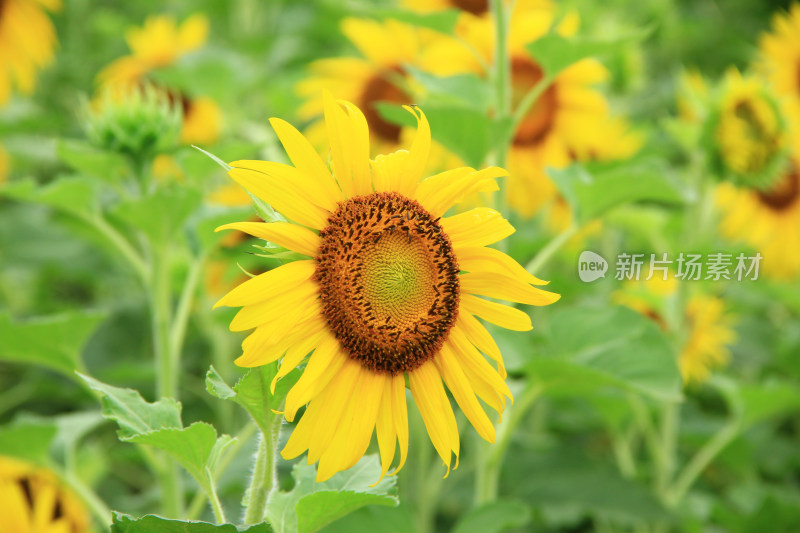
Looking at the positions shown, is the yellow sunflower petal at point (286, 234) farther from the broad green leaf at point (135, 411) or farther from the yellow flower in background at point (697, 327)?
the yellow flower in background at point (697, 327)

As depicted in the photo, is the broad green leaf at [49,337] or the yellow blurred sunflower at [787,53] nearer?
the broad green leaf at [49,337]

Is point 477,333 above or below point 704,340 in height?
above

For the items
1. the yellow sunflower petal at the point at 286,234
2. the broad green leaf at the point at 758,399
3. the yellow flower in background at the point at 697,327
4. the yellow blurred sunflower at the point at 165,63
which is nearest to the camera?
the yellow sunflower petal at the point at 286,234

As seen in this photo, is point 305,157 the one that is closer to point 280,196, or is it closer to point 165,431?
point 280,196

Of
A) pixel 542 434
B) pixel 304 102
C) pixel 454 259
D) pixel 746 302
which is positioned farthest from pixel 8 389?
pixel 746 302

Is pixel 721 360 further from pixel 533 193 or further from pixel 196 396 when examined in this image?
pixel 196 396

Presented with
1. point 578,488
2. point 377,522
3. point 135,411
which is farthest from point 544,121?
point 135,411

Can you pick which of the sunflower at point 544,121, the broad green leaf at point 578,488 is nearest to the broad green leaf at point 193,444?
the broad green leaf at point 578,488

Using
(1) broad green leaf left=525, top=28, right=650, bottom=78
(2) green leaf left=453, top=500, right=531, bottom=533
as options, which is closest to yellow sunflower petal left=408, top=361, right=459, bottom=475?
(2) green leaf left=453, top=500, right=531, bottom=533
